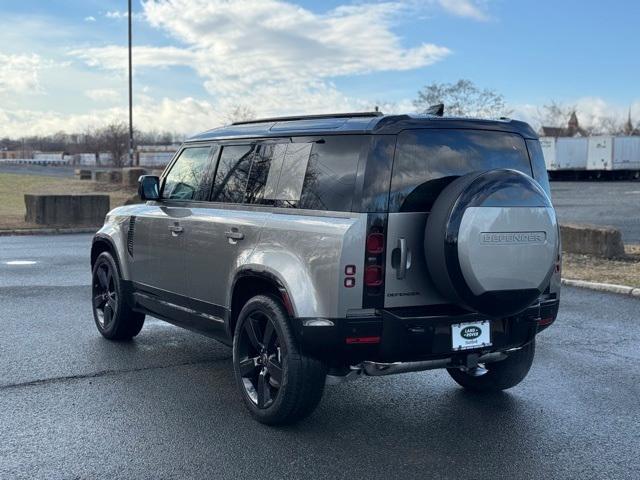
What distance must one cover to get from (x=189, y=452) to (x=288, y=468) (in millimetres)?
631

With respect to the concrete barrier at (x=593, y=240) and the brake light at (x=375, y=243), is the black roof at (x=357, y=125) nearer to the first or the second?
the brake light at (x=375, y=243)

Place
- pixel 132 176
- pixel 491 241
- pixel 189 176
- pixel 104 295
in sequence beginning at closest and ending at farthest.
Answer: pixel 491 241 → pixel 189 176 → pixel 104 295 → pixel 132 176

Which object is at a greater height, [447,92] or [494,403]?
[447,92]

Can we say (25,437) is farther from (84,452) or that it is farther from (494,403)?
(494,403)

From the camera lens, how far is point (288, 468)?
4035mm

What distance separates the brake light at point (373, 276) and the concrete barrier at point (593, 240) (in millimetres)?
9642

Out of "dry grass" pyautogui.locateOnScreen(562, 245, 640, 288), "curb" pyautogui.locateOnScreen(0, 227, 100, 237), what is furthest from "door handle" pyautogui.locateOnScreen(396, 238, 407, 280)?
"curb" pyautogui.locateOnScreen(0, 227, 100, 237)

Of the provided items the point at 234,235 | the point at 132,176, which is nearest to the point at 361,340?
the point at 234,235

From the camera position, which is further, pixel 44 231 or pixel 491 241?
pixel 44 231

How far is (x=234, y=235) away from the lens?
199 inches

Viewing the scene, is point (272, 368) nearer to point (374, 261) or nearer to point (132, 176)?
point (374, 261)

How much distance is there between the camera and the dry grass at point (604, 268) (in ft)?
34.4

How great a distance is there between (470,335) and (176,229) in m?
2.59

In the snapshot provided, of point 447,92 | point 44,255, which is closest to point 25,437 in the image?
point 44,255
